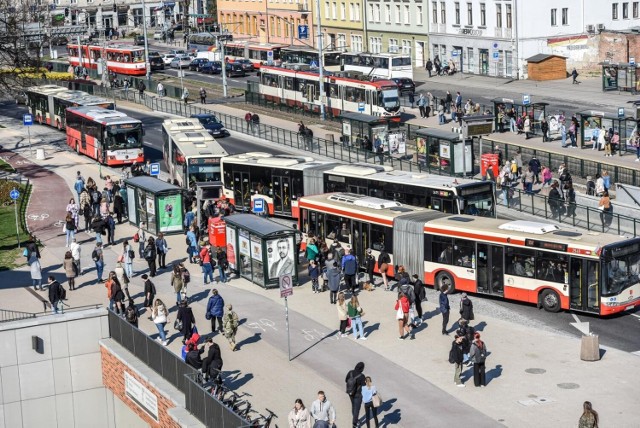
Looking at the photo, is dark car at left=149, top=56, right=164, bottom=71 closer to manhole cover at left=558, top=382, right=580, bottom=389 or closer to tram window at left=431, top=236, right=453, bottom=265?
tram window at left=431, top=236, right=453, bottom=265

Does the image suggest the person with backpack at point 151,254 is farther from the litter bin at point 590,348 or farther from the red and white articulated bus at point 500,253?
the litter bin at point 590,348

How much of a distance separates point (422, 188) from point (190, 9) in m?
142

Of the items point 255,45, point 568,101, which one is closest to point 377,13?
point 255,45

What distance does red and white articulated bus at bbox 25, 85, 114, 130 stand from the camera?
8369cm

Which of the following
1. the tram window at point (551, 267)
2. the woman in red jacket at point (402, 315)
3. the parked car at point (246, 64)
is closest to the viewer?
the woman in red jacket at point (402, 315)

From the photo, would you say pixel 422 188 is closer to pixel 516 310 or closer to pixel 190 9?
pixel 516 310

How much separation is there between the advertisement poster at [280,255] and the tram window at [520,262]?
7.67 metres

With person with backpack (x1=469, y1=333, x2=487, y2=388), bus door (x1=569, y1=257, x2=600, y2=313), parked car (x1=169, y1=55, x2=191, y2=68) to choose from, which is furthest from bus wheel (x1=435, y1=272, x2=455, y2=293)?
parked car (x1=169, y1=55, x2=191, y2=68)

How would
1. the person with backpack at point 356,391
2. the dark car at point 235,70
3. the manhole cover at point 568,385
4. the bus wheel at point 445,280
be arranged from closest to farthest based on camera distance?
the person with backpack at point 356,391 → the manhole cover at point 568,385 → the bus wheel at point 445,280 → the dark car at point 235,70

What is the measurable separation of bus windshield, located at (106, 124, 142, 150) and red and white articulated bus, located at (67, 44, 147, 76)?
2050 inches

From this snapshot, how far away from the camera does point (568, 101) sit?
87562 mm

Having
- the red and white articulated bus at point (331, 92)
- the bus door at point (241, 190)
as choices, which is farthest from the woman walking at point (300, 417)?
the red and white articulated bus at point (331, 92)

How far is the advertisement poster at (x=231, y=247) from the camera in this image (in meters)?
45.6

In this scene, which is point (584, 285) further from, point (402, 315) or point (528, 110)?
point (528, 110)
